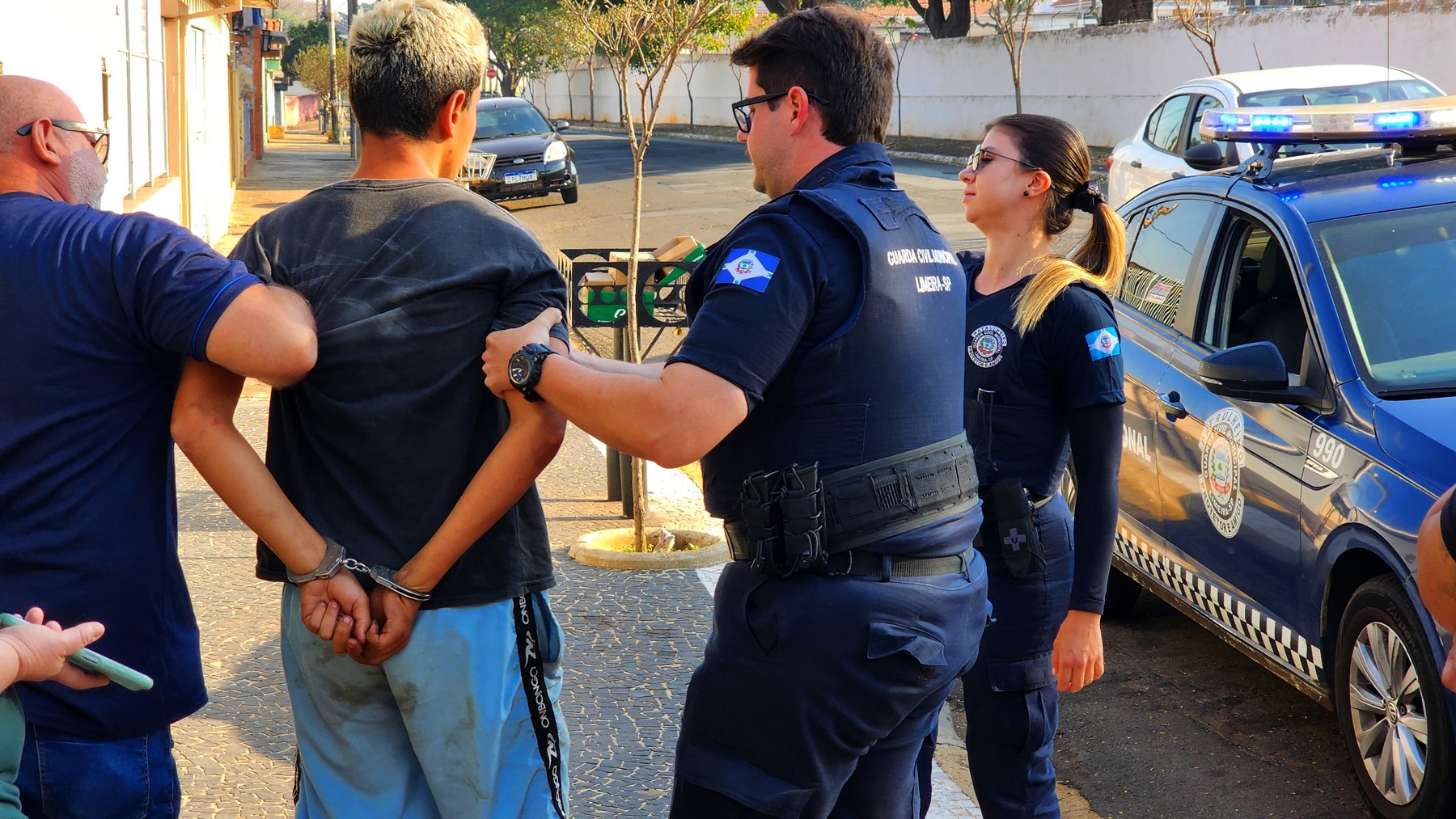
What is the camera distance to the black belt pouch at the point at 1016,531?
123 inches

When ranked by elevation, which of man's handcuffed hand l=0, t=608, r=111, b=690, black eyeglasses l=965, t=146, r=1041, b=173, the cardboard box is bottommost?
man's handcuffed hand l=0, t=608, r=111, b=690

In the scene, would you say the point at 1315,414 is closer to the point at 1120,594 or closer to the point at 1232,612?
the point at 1232,612

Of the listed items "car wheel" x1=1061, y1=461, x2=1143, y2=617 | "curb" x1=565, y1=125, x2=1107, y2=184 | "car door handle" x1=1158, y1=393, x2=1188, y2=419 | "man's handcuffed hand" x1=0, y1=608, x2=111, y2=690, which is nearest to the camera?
"man's handcuffed hand" x1=0, y1=608, x2=111, y2=690

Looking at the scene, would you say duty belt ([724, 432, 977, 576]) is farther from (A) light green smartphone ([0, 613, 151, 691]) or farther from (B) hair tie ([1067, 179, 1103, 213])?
(B) hair tie ([1067, 179, 1103, 213])

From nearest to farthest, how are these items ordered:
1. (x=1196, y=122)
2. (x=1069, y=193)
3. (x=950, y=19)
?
(x=1069, y=193), (x=1196, y=122), (x=950, y=19)

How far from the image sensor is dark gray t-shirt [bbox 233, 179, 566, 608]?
236 centimetres

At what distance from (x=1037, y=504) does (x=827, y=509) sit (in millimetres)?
1075

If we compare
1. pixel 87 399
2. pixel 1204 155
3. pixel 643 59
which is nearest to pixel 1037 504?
pixel 87 399

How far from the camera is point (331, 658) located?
2.48 meters

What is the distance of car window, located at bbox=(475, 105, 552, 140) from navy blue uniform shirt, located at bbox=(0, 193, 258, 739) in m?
19.6


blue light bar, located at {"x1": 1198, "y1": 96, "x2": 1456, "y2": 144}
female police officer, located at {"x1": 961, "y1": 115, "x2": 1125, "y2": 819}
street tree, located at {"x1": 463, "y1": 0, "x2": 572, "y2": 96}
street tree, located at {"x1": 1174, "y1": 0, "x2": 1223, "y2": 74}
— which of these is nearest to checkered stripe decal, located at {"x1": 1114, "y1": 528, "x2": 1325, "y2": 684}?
female police officer, located at {"x1": 961, "y1": 115, "x2": 1125, "y2": 819}

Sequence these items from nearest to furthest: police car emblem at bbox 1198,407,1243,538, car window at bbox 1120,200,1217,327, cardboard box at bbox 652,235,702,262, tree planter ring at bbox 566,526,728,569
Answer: police car emblem at bbox 1198,407,1243,538 → car window at bbox 1120,200,1217,327 → tree planter ring at bbox 566,526,728,569 → cardboard box at bbox 652,235,702,262

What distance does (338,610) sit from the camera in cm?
240

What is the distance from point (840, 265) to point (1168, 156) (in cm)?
1073
